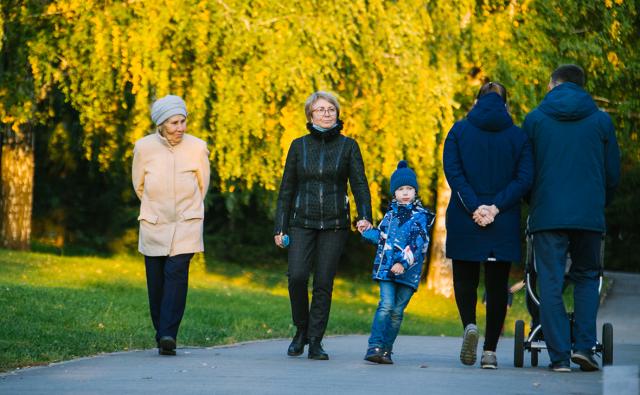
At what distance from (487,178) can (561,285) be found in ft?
2.81

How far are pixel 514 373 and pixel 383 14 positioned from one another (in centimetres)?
990

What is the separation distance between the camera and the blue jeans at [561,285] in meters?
8.57

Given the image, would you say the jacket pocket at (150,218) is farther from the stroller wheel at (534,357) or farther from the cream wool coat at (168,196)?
the stroller wheel at (534,357)

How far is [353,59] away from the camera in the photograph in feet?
58.2

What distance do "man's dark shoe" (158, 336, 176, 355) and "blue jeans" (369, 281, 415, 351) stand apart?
4.77 ft

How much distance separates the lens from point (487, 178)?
29.1ft

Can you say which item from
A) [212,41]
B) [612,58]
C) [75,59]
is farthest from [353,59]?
[612,58]

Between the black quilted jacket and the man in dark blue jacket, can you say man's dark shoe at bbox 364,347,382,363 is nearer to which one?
the black quilted jacket

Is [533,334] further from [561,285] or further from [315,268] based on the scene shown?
[315,268]

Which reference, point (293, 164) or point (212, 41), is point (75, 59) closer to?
point (212, 41)

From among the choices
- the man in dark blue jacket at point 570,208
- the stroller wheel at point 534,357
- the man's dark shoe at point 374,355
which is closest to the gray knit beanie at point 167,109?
the man's dark shoe at point 374,355

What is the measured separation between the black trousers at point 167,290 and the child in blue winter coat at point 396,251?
142 cm

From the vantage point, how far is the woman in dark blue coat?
8.71m

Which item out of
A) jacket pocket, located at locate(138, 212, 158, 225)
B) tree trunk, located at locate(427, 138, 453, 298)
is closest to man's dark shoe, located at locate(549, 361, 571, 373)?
jacket pocket, located at locate(138, 212, 158, 225)
